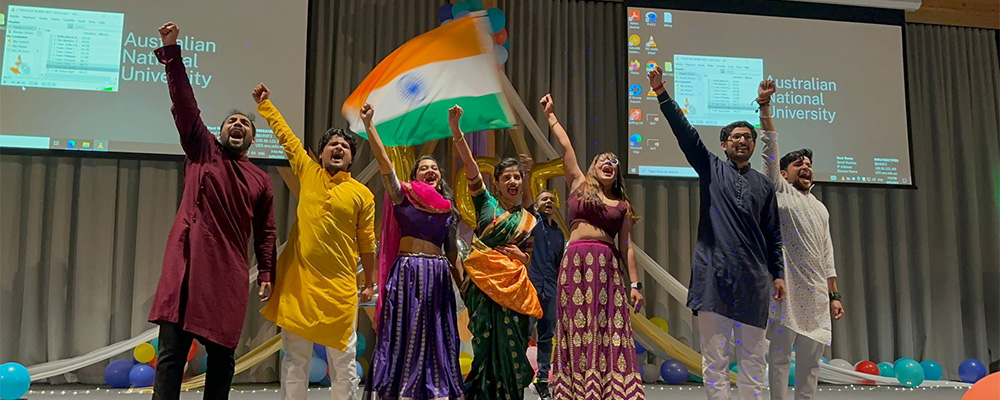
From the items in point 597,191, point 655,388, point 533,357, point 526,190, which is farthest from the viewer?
point 655,388

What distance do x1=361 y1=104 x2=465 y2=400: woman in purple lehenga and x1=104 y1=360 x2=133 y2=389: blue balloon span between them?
289 centimetres

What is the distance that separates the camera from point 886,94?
6.57 metres

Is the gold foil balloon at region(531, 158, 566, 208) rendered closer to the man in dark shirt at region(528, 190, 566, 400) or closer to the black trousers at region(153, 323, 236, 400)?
the man in dark shirt at region(528, 190, 566, 400)

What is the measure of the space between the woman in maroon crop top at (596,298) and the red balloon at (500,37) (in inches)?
111

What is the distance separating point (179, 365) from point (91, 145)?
127 inches

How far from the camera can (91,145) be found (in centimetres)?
532

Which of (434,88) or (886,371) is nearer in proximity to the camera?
(434,88)

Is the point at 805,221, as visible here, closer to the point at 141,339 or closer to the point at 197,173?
the point at 197,173

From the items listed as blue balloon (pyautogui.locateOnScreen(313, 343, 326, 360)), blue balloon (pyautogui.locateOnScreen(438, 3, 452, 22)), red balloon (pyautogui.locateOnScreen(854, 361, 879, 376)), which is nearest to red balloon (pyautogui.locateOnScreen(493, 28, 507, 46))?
blue balloon (pyautogui.locateOnScreen(438, 3, 452, 22))

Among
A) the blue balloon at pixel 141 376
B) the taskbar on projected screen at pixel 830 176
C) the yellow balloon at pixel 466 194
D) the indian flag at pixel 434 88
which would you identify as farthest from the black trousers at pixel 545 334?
the blue balloon at pixel 141 376

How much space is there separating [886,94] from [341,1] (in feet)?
14.8

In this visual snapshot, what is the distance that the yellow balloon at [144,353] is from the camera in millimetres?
5160

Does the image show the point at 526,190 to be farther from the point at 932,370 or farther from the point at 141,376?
the point at 932,370

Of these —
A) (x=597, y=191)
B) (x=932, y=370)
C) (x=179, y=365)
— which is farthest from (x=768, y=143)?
(x=932, y=370)
